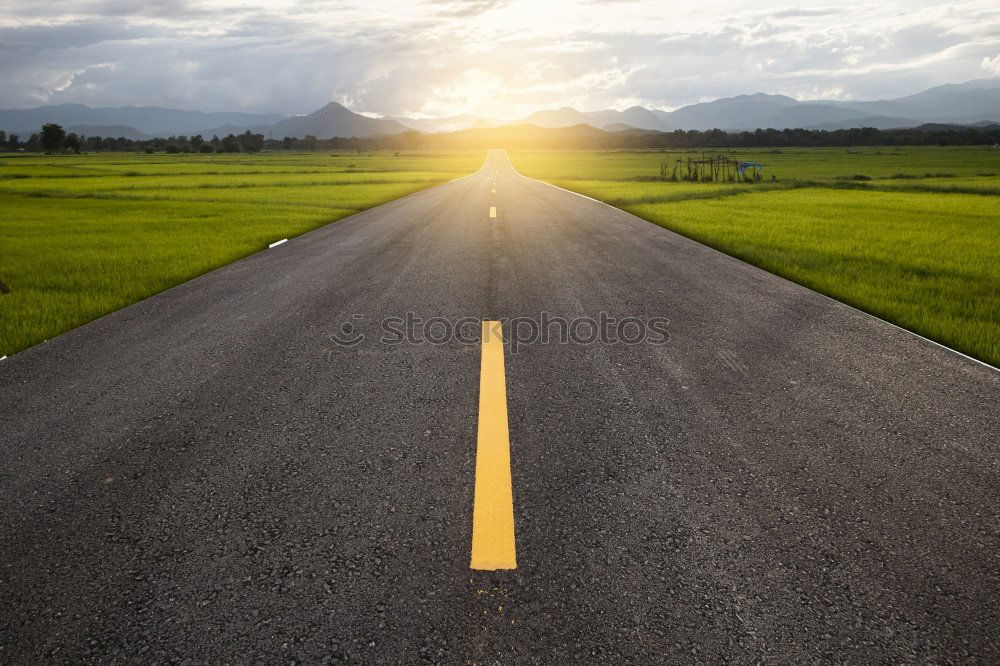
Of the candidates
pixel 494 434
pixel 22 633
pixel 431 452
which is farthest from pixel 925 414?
pixel 22 633

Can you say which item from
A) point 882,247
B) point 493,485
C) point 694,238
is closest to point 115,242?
point 694,238

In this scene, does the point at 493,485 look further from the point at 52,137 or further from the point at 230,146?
the point at 230,146

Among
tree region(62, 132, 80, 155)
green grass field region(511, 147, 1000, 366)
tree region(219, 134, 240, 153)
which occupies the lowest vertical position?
green grass field region(511, 147, 1000, 366)

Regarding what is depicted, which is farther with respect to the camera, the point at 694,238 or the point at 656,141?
the point at 656,141

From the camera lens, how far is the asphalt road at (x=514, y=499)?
1952 mm

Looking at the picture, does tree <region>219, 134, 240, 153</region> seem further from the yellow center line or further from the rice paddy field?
the yellow center line

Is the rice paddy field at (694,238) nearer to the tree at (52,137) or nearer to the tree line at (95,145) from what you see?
the tree at (52,137)

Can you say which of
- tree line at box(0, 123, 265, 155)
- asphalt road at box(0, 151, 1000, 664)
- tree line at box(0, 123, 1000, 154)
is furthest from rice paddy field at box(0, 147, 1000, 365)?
tree line at box(0, 123, 265, 155)

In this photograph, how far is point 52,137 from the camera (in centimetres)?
11544

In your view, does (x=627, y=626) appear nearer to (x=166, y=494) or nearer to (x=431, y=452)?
(x=431, y=452)

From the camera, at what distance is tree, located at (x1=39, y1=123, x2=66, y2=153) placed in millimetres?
114312

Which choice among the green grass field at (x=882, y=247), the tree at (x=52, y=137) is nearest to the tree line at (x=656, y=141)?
the tree at (x=52, y=137)

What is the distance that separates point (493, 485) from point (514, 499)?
16cm

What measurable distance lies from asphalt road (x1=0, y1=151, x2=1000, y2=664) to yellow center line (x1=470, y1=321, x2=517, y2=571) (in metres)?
0.06
